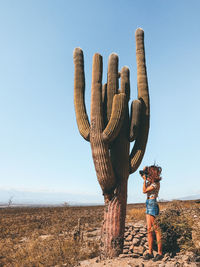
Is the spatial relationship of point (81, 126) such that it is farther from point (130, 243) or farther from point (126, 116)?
point (130, 243)

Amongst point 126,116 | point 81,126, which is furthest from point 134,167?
point 81,126

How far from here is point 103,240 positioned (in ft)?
17.6

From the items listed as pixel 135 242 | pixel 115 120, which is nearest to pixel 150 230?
pixel 135 242

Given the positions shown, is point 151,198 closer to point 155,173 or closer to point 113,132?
point 155,173

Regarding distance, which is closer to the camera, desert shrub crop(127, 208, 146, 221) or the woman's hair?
the woman's hair

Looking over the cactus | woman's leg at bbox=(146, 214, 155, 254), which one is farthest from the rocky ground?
the cactus

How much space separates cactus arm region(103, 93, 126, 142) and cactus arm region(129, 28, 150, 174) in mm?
857

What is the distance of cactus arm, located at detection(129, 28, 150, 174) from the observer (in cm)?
591

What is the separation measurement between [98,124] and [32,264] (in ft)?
14.2

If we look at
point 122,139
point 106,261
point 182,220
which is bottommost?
point 106,261

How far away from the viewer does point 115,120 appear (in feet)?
18.2

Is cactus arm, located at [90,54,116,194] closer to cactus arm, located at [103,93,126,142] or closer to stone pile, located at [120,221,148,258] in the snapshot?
cactus arm, located at [103,93,126,142]

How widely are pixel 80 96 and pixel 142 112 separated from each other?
194cm

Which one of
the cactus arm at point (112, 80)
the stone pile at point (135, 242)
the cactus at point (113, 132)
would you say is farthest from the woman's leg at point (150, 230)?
the cactus arm at point (112, 80)
